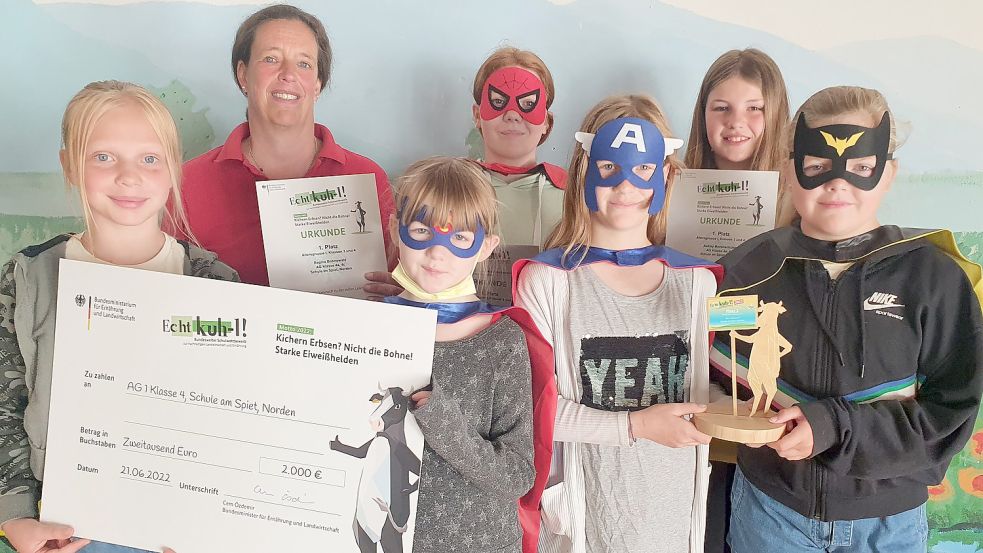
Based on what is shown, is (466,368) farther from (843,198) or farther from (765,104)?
(765,104)

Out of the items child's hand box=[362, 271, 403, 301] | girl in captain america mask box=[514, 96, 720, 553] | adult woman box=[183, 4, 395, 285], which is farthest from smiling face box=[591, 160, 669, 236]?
adult woman box=[183, 4, 395, 285]

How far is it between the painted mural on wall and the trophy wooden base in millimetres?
1455

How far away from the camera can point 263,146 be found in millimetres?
2520

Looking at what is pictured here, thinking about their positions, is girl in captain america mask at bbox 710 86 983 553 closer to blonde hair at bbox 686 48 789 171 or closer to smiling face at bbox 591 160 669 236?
smiling face at bbox 591 160 669 236

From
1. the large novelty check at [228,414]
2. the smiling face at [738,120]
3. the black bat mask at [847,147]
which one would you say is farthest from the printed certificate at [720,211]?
the large novelty check at [228,414]

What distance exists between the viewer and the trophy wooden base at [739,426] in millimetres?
1646

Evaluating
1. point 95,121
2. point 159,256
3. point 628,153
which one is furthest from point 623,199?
point 95,121

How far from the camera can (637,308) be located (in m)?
1.89

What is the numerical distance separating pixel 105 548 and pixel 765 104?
94.8 inches

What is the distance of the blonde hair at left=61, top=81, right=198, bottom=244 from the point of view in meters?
1.86

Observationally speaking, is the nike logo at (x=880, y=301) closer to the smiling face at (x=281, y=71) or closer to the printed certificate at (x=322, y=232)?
the printed certificate at (x=322, y=232)

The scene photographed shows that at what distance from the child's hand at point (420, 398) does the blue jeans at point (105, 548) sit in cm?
84

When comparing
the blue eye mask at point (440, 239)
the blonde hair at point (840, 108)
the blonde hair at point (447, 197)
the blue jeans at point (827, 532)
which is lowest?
the blue jeans at point (827, 532)

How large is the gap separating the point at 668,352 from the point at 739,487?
0.49m
